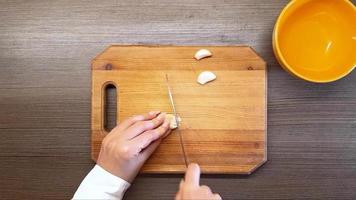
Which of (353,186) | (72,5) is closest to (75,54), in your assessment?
(72,5)

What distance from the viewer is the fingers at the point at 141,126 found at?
0.70m

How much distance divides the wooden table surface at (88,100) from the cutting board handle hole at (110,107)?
0.04m

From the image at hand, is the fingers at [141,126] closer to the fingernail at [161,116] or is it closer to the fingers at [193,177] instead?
the fingernail at [161,116]

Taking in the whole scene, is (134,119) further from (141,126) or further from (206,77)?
(206,77)

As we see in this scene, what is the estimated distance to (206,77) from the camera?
2.38 feet

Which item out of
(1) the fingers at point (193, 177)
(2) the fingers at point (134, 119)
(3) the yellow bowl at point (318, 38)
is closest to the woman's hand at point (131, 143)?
(2) the fingers at point (134, 119)

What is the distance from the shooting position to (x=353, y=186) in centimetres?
74

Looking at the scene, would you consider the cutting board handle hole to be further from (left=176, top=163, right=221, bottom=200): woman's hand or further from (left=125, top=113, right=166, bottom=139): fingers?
(left=176, top=163, right=221, bottom=200): woman's hand

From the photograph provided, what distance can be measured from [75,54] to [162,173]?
30 centimetres

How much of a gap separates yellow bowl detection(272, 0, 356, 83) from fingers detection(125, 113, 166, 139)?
260mm

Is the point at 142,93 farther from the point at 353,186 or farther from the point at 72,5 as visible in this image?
the point at 353,186

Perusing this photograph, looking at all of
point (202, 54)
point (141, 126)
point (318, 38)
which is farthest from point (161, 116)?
point (318, 38)

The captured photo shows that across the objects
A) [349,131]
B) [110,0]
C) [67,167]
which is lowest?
[67,167]

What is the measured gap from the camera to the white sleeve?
0.70 meters
